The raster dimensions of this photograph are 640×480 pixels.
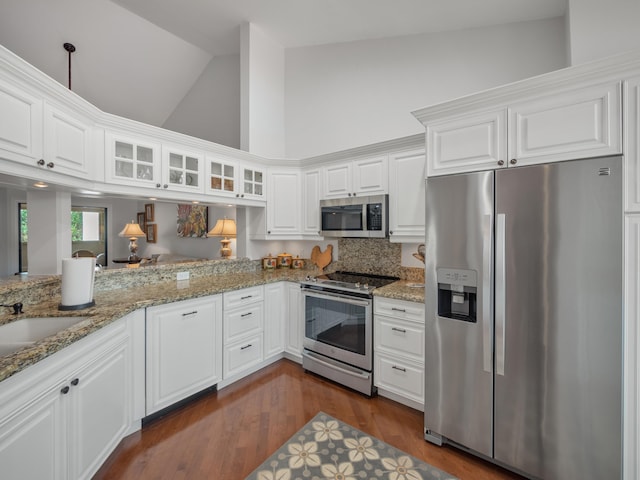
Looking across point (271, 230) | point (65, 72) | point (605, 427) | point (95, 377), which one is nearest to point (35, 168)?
point (95, 377)

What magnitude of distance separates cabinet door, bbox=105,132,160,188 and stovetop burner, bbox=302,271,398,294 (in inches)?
65.0

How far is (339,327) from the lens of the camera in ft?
8.73

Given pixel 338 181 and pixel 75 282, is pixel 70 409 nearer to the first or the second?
pixel 75 282

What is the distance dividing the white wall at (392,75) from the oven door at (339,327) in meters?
1.79

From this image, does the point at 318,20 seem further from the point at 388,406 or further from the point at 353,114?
the point at 388,406

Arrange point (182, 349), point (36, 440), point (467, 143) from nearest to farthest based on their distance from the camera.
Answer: point (36, 440) → point (467, 143) → point (182, 349)

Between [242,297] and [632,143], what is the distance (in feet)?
8.99

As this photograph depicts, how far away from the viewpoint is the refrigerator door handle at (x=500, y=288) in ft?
5.34

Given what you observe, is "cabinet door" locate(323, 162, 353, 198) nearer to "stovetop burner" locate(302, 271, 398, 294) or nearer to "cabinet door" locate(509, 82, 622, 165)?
"stovetop burner" locate(302, 271, 398, 294)

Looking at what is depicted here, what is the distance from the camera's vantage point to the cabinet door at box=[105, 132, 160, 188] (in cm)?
217

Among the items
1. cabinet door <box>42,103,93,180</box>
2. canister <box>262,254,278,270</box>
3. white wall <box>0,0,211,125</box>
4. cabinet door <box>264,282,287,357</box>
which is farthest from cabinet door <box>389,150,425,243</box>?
white wall <box>0,0,211,125</box>

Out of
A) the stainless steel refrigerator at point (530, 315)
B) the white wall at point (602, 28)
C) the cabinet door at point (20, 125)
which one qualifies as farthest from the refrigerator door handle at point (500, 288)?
the cabinet door at point (20, 125)

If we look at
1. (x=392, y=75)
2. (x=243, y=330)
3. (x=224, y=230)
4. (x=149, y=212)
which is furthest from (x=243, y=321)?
(x=149, y=212)

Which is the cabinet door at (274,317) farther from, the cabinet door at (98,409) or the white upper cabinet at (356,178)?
the cabinet door at (98,409)
